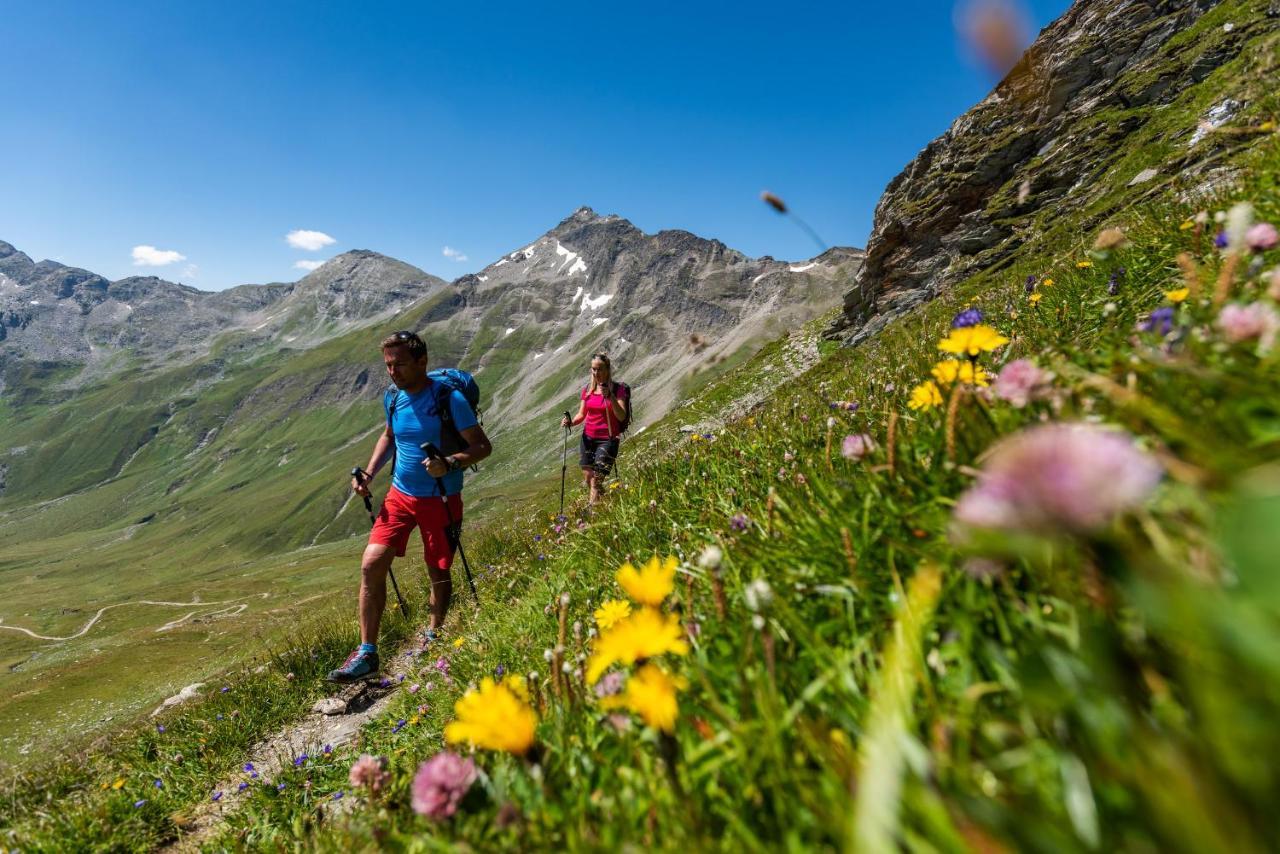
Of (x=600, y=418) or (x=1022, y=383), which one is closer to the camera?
(x=1022, y=383)

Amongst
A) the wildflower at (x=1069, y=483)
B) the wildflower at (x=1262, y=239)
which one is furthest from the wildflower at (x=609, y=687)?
the wildflower at (x=1262, y=239)

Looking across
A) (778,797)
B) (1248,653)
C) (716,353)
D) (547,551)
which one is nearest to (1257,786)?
(1248,653)

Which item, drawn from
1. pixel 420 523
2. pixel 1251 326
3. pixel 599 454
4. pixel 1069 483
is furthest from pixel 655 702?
pixel 599 454

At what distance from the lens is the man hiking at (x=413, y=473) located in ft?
26.2

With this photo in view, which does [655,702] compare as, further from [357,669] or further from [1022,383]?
[357,669]

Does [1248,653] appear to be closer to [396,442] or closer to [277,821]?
[277,821]

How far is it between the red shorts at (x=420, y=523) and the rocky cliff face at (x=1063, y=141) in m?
20.6

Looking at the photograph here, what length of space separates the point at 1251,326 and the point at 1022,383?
0.47 metres

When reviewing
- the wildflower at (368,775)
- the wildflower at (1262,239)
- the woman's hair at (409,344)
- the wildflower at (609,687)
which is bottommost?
the wildflower at (368,775)

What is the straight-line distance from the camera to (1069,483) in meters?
0.67

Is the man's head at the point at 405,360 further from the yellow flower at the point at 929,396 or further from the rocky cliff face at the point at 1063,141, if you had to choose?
the rocky cliff face at the point at 1063,141

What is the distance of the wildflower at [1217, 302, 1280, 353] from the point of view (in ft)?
4.75

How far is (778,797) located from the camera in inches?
47.6

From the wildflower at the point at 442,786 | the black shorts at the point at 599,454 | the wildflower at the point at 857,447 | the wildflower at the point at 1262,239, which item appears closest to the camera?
the wildflower at the point at 442,786
